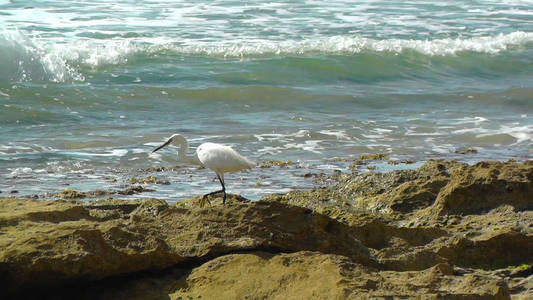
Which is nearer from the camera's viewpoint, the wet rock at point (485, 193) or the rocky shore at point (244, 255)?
the rocky shore at point (244, 255)

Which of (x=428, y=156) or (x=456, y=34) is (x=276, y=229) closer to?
(x=428, y=156)

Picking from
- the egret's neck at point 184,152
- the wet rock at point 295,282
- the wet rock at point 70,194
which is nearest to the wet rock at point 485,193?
the wet rock at point 295,282

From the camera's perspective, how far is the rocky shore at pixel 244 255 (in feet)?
11.8

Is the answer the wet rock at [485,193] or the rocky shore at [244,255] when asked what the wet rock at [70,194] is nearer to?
the rocky shore at [244,255]

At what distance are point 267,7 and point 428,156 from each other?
48.8 ft

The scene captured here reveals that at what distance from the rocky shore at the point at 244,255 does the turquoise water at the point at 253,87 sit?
3.07 metres

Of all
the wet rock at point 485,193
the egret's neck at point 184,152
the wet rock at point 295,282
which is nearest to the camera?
the wet rock at point 295,282

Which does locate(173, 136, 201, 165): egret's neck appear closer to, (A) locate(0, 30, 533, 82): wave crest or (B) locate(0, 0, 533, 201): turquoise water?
(B) locate(0, 0, 533, 201): turquoise water

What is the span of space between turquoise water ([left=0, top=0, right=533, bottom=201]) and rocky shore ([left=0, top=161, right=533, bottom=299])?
3.07 metres

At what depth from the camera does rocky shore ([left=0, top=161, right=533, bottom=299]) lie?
3.59 metres

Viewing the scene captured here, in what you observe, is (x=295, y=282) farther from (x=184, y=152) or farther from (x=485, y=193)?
(x=184, y=152)

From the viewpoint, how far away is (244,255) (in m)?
3.88

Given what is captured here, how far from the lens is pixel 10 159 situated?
9.20 m

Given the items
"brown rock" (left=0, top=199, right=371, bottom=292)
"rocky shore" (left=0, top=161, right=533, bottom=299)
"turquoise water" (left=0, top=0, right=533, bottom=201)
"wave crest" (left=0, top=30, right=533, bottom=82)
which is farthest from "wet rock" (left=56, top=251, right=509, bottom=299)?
"wave crest" (left=0, top=30, right=533, bottom=82)
